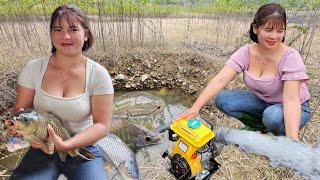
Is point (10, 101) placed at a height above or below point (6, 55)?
below

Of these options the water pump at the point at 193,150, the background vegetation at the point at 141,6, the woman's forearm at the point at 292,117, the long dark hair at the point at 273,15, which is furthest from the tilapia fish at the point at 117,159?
the background vegetation at the point at 141,6

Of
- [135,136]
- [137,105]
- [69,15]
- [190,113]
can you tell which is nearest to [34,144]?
[69,15]

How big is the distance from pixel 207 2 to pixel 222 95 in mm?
5662

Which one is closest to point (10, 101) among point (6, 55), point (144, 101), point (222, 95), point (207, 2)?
point (6, 55)

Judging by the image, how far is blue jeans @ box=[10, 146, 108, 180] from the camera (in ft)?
6.39

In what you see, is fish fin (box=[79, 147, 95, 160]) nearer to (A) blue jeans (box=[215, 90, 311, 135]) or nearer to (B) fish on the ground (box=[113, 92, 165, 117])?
(A) blue jeans (box=[215, 90, 311, 135])

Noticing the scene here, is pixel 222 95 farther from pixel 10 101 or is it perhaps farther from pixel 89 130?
pixel 10 101

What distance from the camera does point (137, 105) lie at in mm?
5449

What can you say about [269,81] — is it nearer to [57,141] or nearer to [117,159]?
[57,141]

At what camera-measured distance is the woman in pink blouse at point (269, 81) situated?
7.47ft

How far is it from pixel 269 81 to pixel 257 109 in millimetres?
328

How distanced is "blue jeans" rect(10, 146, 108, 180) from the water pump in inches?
19.7

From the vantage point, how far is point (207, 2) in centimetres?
814

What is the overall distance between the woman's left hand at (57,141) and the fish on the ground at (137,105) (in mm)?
3134
